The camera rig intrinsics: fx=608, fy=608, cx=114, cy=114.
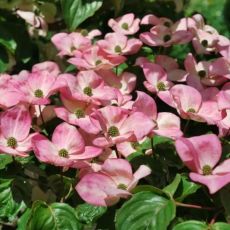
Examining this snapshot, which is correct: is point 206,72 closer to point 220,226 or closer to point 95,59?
point 95,59

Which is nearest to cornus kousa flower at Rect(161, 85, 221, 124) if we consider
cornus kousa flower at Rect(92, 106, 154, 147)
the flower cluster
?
the flower cluster

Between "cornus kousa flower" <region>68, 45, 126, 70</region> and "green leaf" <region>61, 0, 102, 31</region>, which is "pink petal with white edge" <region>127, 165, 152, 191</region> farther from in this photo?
"green leaf" <region>61, 0, 102, 31</region>

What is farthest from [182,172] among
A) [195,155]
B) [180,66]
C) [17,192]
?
[180,66]

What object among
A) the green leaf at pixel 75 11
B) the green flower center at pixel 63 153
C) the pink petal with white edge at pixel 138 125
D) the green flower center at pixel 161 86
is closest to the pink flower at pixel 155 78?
the green flower center at pixel 161 86

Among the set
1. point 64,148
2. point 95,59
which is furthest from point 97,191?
point 95,59

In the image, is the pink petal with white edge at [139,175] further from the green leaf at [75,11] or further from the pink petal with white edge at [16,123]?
the green leaf at [75,11]
